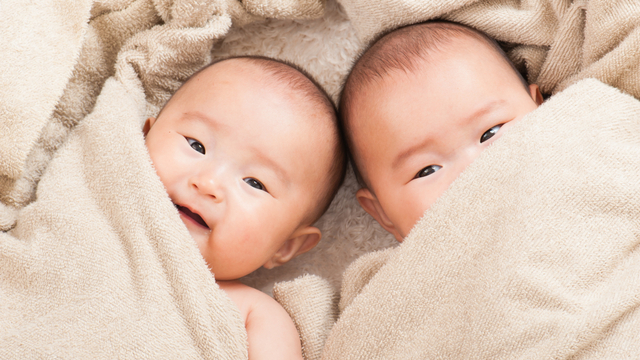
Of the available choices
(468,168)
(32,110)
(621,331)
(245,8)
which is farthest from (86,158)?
(621,331)

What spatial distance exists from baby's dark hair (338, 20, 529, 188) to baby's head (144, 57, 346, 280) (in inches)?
2.7

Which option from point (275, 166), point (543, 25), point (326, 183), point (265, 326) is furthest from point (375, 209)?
point (543, 25)

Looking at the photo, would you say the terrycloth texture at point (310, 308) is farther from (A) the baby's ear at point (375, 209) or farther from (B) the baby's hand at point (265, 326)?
(A) the baby's ear at point (375, 209)

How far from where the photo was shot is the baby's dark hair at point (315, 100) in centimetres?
136

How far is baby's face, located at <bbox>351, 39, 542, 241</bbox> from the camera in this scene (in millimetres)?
1214

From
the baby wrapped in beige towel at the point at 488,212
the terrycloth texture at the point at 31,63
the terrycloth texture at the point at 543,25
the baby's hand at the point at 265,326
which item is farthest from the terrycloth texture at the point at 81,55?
the baby's hand at the point at 265,326

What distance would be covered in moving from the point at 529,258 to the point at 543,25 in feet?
2.36

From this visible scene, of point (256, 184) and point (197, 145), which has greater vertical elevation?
point (197, 145)

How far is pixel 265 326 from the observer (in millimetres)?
1189

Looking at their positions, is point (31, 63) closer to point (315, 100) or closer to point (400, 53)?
point (315, 100)

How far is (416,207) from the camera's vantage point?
1221mm

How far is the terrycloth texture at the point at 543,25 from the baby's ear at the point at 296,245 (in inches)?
23.4

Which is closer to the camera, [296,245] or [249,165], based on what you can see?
[249,165]

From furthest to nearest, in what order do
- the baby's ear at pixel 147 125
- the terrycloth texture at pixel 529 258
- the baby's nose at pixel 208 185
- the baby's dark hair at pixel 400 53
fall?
the baby's ear at pixel 147 125
the baby's dark hair at pixel 400 53
the baby's nose at pixel 208 185
the terrycloth texture at pixel 529 258
